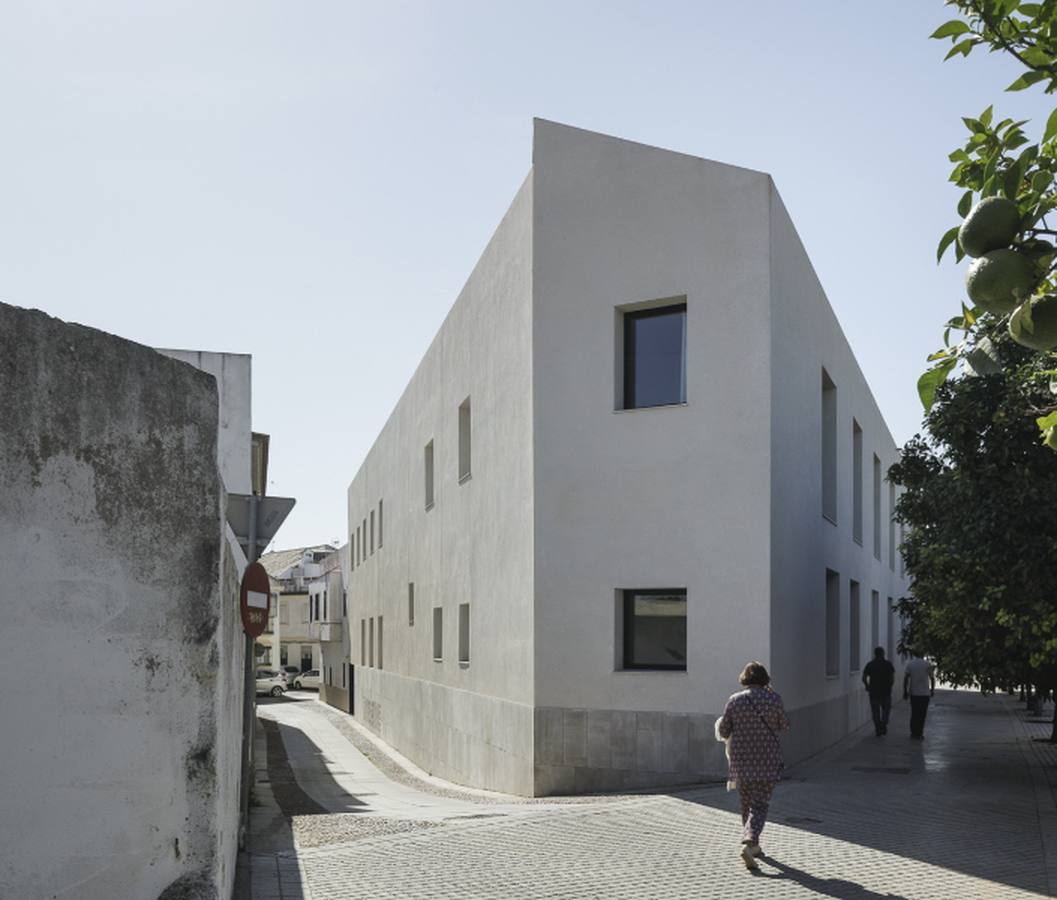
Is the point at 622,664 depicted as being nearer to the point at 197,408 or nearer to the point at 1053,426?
the point at 197,408

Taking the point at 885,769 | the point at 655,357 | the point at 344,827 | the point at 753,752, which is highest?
the point at 655,357

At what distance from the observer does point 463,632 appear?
71.1 ft

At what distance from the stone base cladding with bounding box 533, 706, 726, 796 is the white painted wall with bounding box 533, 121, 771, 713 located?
0.20m

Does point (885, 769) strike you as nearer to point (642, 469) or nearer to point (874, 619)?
point (642, 469)

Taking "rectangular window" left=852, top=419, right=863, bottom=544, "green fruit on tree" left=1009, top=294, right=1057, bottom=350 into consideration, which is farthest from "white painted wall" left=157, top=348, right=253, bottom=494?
"green fruit on tree" left=1009, top=294, right=1057, bottom=350

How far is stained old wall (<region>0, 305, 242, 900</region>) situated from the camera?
4.84m

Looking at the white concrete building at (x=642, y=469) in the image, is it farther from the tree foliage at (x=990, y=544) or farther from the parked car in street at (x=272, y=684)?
the parked car in street at (x=272, y=684)

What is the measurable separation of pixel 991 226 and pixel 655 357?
1373 cm

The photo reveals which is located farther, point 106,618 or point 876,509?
point 876,509

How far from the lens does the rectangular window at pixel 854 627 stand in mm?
24594

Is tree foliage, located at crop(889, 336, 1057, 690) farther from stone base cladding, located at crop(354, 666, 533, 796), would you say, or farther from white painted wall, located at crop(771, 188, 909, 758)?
stone base cladding, located at crop(354, 666, 533, 796)

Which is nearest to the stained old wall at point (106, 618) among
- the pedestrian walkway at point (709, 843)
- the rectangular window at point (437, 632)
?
the pedestrian walkway at point (709, 843)

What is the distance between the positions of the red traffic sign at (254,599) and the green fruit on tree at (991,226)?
6.54m

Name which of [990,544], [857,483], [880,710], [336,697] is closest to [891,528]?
[857,483]
